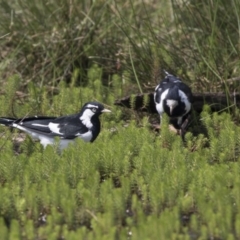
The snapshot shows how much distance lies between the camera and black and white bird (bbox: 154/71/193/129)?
8336 mm

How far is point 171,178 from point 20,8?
4.54m

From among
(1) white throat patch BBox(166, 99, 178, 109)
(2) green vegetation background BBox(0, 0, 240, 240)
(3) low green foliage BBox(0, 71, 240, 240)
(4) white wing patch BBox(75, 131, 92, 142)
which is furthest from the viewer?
(1) white throat patch BBox(166, 99, 178, 109)

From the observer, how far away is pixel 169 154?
688 centimetres

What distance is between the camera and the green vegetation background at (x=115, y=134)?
19.0ft

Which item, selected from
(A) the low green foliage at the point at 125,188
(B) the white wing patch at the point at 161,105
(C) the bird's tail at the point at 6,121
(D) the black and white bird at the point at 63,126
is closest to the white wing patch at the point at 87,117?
(D) the black and white bird at the point at 63,126

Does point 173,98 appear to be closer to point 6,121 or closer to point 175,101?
point 175,101

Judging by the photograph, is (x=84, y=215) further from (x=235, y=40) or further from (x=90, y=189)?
(x=235, y=40)

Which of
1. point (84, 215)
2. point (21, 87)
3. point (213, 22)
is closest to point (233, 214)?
point (84, 215)

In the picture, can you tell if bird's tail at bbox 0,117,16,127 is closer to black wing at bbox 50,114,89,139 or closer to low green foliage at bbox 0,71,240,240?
low green foliage at bbox 0,71,240,240

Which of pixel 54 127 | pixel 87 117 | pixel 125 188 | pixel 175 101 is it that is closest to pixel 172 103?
pixel 175 101

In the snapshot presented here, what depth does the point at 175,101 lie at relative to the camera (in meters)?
8.35

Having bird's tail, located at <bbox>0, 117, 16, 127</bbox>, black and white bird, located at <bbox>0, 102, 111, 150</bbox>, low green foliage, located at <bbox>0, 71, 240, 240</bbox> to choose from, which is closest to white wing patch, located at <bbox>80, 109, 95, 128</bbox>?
black and white bird, located at <bbox>0, 102, 111, 150</bbox>

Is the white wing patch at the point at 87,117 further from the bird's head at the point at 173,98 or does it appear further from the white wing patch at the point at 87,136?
the bird's head at the point at 173,98

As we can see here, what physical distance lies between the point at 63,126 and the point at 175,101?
4.07 ft
